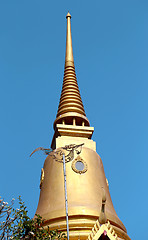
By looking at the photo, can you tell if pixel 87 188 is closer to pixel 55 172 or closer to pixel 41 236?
pixel 55 172

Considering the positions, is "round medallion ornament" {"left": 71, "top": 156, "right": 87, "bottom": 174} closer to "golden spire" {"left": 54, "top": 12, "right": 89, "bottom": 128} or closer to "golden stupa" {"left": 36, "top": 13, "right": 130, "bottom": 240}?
"golden stupa" {"left": 36, "top": 13, "right": 130, "bottom": 240}

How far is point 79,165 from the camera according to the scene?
22562mm

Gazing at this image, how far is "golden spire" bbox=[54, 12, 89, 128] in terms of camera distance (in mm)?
24750

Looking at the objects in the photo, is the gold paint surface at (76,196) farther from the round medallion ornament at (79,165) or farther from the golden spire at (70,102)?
the golden spire at (70,102)

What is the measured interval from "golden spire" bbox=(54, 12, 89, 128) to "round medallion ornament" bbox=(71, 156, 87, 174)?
2503mm

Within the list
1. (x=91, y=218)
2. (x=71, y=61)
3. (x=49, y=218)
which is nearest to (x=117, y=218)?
(x=91, y=218)

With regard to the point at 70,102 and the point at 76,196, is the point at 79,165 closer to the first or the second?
the point at 76,196

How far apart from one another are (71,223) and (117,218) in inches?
89.5

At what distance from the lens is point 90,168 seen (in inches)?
897

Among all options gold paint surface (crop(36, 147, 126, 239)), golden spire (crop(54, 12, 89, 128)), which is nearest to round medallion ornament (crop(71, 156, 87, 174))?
gold paint surface (crop(36, 147, 126, 239))

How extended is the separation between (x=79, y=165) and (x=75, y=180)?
2.81 feet

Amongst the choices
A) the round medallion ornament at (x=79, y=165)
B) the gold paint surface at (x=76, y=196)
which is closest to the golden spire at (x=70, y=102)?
the gold paint surface at (x=76, y=196)

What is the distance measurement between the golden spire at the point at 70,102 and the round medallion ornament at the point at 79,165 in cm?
250

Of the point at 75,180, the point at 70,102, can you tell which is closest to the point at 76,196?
the point at 75,180
